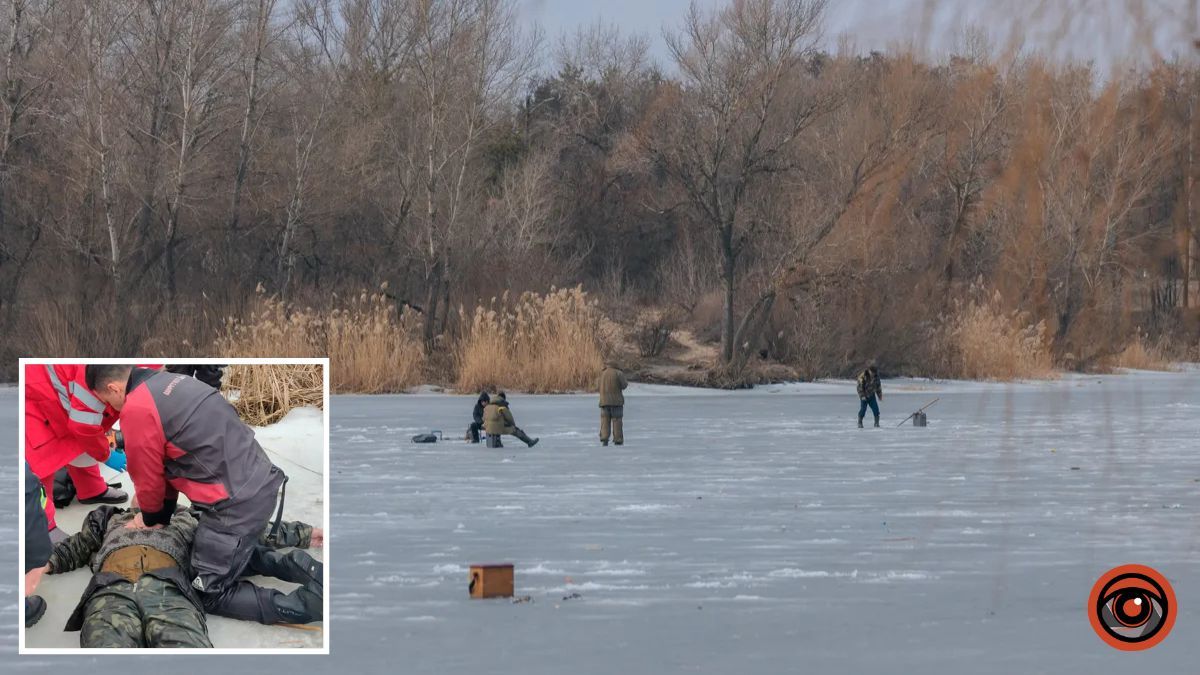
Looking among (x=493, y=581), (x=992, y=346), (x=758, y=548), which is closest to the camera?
(x=493, y=581)

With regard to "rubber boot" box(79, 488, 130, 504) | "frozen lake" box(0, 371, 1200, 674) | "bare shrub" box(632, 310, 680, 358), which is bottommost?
"frozen lake" box(0, 371, 1200, 674)

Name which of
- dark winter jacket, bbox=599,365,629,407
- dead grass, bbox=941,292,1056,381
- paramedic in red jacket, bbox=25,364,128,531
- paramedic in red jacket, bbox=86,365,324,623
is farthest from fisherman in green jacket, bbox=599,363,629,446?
paramedic in red jacket, bbox=86,365,324,623

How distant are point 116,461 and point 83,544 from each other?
0.41 m

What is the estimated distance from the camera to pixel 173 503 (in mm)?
3227

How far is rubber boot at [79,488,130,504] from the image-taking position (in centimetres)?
338

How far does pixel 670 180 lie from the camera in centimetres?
4328

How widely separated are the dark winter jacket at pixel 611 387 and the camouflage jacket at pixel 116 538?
11908 millimetres

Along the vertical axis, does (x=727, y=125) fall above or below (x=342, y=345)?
above

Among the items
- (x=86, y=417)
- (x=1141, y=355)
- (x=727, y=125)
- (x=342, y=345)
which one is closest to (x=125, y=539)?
(x=86, y=417)

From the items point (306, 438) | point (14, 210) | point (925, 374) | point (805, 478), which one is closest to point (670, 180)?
point (925, 374)

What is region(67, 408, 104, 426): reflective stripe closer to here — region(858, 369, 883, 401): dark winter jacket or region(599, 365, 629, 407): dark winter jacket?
region(599, 365, 629, 407): dark winter jacket

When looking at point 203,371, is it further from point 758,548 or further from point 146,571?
point 758,548

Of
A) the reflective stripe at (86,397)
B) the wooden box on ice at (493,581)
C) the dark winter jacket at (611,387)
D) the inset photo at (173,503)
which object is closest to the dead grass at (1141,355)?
the inset photo at (173,503)

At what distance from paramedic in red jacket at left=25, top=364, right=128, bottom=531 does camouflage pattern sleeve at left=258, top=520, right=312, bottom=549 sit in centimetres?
35
